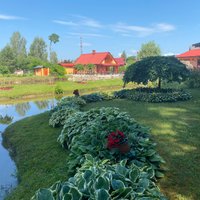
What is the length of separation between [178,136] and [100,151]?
3.24 meters

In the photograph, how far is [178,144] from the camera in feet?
23.9

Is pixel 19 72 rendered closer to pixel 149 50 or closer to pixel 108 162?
pixel 149 50

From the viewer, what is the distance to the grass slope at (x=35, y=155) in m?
6.13

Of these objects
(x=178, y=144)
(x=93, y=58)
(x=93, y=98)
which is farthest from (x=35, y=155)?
(x=93, y=58)

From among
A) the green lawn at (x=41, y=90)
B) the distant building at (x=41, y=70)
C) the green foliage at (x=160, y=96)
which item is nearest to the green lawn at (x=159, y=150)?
the green foliage at (x=160, y=96)

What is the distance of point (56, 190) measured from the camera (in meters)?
3.90

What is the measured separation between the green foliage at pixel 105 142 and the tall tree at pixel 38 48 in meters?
81.7

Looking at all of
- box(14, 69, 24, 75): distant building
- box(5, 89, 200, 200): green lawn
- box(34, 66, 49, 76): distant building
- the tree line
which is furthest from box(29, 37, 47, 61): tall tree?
box(5, 89, 200, 200): green lawn

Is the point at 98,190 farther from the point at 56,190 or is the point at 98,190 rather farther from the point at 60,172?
the point at 60,172

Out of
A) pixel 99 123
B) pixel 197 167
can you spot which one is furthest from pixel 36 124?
pixel 197 167

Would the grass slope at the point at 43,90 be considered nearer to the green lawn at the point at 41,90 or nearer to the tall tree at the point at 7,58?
the green lawn at the point at 41,90

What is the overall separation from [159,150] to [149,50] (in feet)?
205

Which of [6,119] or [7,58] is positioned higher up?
[7,58]

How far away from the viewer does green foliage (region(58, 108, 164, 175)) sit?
18.8 feet
